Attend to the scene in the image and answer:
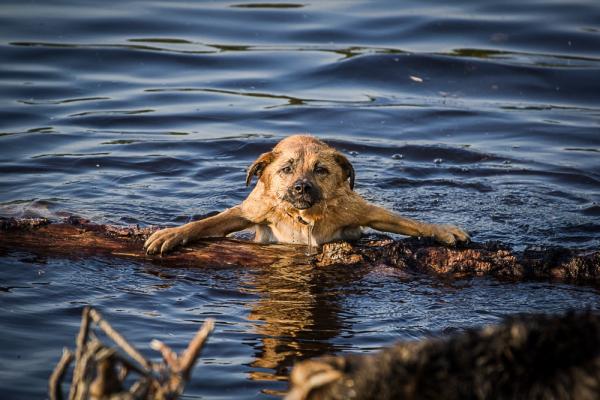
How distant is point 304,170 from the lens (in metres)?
8.49

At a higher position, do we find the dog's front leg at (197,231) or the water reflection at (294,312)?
the dog's front leg at (197,231)

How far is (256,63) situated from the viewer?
48.3ft

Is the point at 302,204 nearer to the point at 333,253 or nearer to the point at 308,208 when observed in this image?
the point at 308,208

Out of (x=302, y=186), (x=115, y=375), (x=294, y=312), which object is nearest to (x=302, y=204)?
(x=302, y=186)

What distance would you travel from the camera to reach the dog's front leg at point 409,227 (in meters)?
8.15

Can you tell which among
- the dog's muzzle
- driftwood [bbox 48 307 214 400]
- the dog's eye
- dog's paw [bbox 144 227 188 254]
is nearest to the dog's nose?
the dog's muzzle

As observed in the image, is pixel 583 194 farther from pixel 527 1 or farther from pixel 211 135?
pixel 527 1

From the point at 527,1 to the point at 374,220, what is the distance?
995 centimetres

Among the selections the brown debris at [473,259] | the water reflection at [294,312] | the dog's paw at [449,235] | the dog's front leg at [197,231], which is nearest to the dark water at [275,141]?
the water reflection at [294,312]

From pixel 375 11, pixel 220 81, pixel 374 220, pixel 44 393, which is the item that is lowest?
pixel 44 393

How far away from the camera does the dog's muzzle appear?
8.16 meters

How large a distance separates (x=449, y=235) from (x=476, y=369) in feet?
15.5

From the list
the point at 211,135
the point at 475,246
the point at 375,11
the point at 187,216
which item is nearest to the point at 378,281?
the point at 475,246

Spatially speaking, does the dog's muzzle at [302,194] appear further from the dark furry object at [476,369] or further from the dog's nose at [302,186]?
the dark furry object at [476,369]
